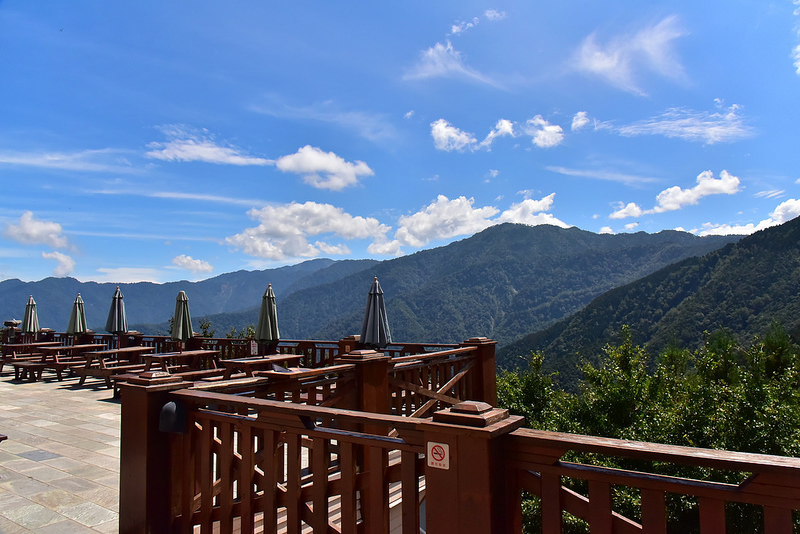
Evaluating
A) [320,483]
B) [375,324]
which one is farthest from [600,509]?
[375,324]

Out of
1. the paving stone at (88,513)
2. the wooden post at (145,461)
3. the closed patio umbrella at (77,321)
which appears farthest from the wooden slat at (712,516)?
the closed patio umbrella at (77,321)

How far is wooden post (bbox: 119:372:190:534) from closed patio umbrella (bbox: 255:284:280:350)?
21.8 feet

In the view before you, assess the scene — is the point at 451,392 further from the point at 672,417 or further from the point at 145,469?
the point at 672,417

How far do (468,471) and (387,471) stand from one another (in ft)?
1.39

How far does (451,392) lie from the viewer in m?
5.57

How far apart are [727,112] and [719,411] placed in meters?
35.4

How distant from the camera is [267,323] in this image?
906cm

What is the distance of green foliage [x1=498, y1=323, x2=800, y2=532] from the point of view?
39.1 feet

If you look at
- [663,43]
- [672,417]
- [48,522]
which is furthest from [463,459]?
[663,43]

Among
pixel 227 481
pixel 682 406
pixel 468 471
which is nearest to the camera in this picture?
pixel 468 471

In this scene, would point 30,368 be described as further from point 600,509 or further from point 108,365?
point 600,509

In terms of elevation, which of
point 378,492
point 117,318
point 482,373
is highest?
point 117,318

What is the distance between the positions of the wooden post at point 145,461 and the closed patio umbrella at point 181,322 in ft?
25.3

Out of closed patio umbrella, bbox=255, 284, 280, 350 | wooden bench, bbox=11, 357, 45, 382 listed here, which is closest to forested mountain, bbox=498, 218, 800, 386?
closed patio umbrella, bbox=255, 284, 280, 350
